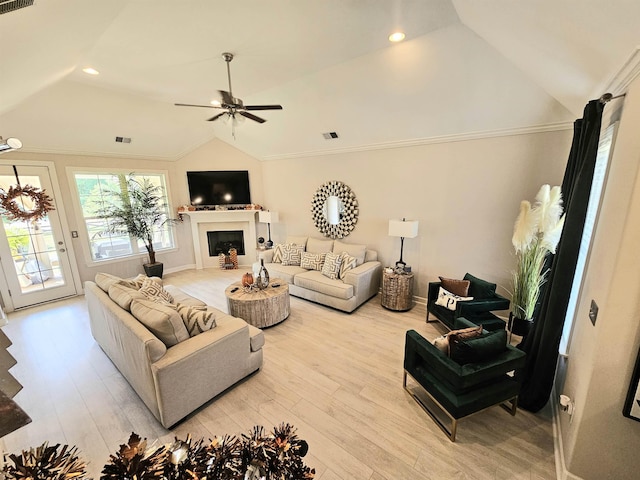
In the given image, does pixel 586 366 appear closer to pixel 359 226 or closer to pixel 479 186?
pixel 479 186

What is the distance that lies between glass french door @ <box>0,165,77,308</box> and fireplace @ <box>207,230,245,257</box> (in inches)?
106

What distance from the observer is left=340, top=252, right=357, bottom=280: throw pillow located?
172 inches

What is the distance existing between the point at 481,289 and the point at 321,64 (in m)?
3.41

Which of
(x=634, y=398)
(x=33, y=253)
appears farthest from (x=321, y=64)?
(x=33, y=253)

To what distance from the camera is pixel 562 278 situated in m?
2.14

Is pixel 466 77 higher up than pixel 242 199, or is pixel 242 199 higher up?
pixel 466 77

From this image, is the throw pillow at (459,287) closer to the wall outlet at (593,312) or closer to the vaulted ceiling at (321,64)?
the wall outlet at (593,312)

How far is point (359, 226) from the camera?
5023mm

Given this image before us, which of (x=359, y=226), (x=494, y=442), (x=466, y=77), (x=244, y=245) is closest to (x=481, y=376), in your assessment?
(x=494, y=442)

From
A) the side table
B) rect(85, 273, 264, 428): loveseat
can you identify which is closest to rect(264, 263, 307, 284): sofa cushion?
the side table

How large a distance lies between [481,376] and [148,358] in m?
2.55

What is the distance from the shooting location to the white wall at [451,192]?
11.1ft

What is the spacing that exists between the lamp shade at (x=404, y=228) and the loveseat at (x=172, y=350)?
243 cm

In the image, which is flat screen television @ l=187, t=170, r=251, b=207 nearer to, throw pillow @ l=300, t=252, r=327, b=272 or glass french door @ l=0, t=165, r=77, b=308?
glass french door @ l=0, t=165, r=77, b=308
